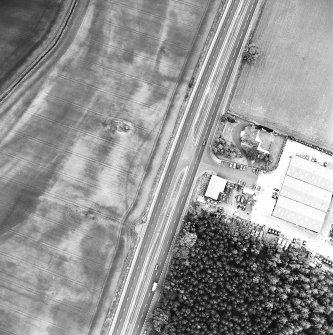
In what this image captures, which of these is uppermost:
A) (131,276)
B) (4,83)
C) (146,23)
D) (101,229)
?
(146,23)

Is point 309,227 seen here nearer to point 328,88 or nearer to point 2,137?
point 328,88

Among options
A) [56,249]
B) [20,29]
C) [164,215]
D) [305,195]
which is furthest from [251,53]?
[56,249]

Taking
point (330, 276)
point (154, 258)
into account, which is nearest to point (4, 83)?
point (154, 258)

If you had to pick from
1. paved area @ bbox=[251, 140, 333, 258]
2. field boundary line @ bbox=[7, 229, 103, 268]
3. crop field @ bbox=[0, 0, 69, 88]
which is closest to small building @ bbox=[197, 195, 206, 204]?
paved area @ bbox=[251, 140, 333, 258]

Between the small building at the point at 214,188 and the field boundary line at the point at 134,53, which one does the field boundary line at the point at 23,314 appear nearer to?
the small building at the point at 214,188

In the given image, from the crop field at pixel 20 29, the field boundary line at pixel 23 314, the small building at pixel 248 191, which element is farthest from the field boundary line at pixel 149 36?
the field boundary line at pixel 23 314

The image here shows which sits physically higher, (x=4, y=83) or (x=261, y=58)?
(x=261, y=58)

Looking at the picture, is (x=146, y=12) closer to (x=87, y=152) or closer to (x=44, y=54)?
(x=44, y=54)
